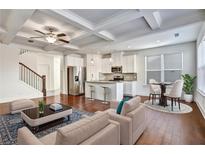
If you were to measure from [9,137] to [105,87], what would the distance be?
3842mm

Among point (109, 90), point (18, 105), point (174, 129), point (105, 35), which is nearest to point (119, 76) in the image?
point (109, 90)

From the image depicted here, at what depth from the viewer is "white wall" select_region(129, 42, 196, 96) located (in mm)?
5445

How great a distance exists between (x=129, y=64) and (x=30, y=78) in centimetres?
602

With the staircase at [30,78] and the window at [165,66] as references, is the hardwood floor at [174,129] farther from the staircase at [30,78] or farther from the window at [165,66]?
the staircase at [30,78]

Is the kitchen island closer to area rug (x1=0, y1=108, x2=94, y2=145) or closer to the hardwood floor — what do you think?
the hardwood floor

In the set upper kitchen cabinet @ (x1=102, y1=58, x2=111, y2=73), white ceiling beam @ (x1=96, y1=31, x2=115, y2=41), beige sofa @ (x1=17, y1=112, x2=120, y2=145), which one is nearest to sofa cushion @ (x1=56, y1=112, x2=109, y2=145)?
beige sofa @ (x1=17, y1=112, x2=120, y2=145)

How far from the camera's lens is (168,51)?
606 cm

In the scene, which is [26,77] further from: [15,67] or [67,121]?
[67,121]

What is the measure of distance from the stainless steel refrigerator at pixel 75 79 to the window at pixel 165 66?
419 centimetres

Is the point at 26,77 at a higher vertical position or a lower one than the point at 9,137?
higher

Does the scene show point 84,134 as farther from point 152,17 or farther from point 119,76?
point 119,76

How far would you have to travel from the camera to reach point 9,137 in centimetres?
238
